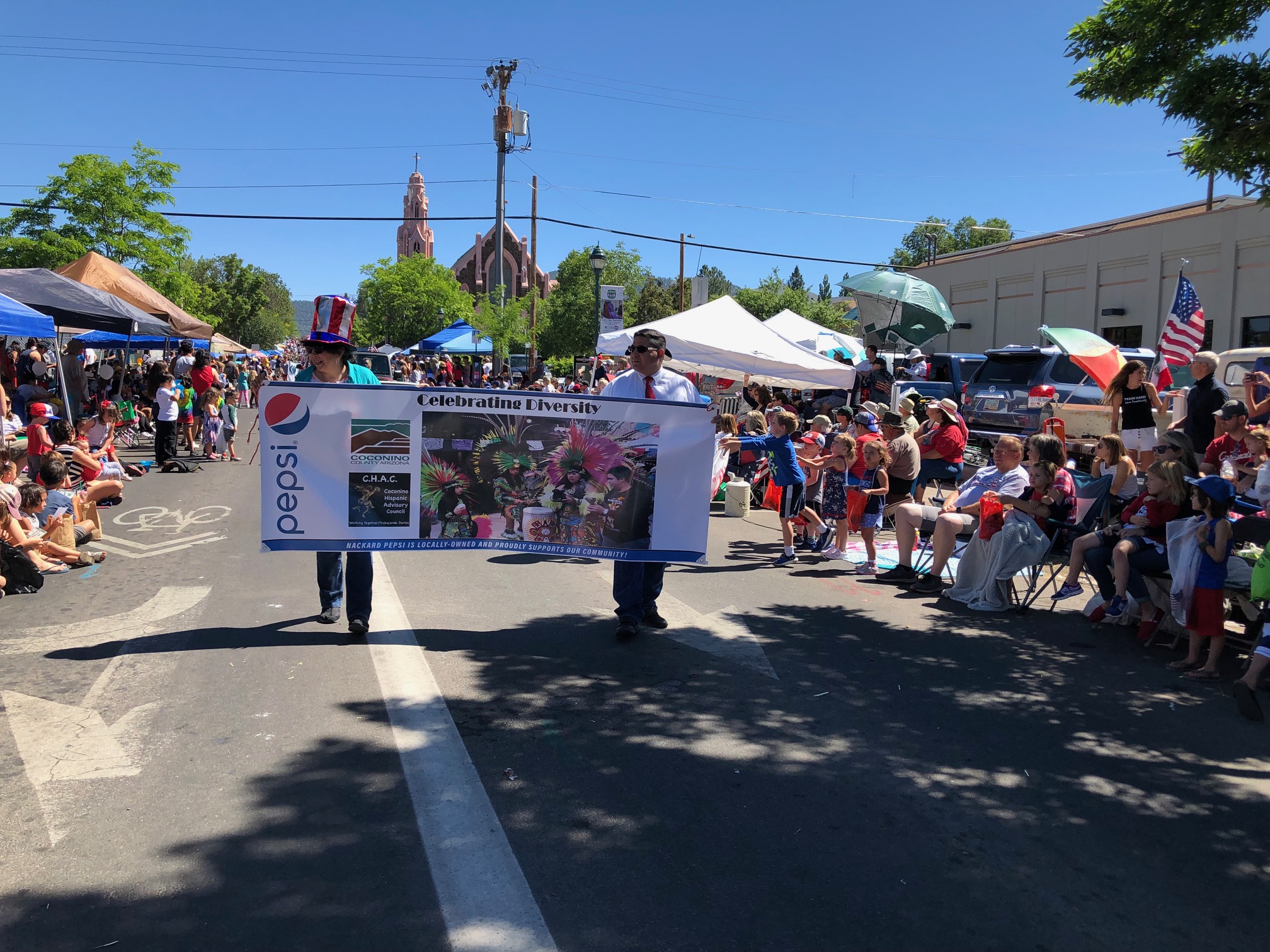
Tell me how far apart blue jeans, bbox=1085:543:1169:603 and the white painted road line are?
503 centimetres

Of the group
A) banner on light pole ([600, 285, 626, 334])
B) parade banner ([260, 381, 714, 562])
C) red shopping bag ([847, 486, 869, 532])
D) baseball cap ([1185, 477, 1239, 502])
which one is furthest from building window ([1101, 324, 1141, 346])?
parade banner ([260, 381, 714, 562])

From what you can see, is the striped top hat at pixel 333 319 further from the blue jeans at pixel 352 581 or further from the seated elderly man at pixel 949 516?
the seated elderly man at pixel 949 516

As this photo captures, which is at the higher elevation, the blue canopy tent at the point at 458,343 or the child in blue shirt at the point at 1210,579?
the blue canopy tent at the point at 458,343

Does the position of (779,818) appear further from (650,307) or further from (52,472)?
(650,307)

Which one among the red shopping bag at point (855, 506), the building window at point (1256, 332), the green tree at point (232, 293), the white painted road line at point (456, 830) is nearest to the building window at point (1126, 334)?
the building window at point (1256, 332)

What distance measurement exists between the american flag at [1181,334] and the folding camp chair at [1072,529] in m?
4.92

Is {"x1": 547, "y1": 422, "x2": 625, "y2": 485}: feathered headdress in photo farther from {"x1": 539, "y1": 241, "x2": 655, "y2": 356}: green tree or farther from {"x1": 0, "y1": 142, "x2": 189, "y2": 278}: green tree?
{"x1": 539, "y1": 241, "x2": 655, "y2": 356}: green tree

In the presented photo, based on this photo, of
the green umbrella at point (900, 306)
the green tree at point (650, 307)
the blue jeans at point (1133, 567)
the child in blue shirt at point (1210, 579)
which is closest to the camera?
the child in blue shirt at point (1210, 579)

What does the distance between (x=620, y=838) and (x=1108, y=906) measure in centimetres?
173

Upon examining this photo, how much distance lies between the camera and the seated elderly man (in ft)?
25.1

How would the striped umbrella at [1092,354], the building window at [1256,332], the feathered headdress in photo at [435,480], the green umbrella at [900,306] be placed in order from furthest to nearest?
the building window at [1256,332]
the green umbrella at [900,306]
the striped umbrella at [1092,354]
the feathered headdress in photo at [435,480]

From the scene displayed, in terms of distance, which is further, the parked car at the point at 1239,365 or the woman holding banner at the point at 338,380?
the parked car at the point at 1239,365

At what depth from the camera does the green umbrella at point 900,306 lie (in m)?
15.9

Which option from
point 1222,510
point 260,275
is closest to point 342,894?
point 1222,510
